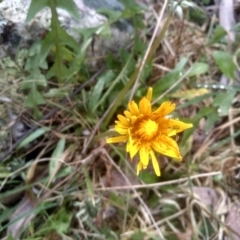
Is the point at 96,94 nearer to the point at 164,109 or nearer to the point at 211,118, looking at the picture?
the point at 211,118

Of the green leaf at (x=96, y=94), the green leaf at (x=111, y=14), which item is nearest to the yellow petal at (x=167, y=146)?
the green leaf at (x=96, y=94)

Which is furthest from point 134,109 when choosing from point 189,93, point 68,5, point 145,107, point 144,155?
point 189,93

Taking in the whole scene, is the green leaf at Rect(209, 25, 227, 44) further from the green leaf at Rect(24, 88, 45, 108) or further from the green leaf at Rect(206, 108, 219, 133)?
the green leaf at Rect(24, 88, 45, 108)

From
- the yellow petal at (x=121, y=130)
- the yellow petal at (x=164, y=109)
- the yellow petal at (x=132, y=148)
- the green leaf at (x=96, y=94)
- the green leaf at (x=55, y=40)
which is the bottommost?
the green leaf at (x=96, y=94)

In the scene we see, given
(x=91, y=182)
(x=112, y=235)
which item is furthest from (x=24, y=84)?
(x=112, y=235)

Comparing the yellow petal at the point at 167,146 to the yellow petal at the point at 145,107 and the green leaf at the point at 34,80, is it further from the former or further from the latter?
the green leaf at the point at 34,80

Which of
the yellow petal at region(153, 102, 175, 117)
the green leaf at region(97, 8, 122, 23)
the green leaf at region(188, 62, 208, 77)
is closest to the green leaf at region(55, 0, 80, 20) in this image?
the green leaf at region(97, 8, 122, 23)

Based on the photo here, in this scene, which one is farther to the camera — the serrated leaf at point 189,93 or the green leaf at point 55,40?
the serrated leaf at point 189,93
